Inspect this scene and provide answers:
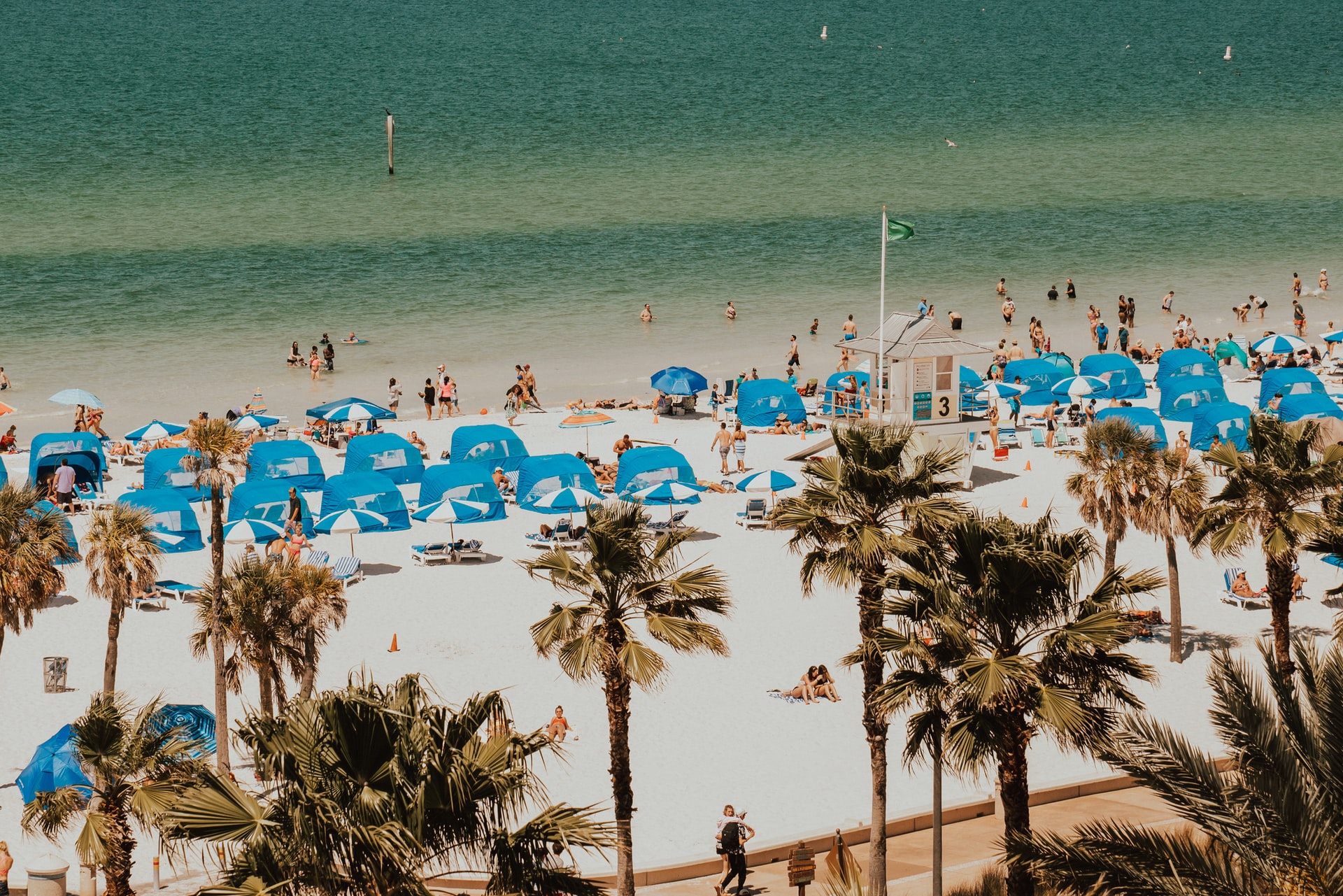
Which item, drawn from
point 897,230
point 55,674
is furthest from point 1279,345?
point 55,674

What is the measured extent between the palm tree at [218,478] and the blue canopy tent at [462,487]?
29.9 ft

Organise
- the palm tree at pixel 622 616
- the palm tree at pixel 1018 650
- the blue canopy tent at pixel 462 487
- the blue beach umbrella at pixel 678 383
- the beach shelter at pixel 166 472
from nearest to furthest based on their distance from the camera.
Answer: the palm tree at pixel 1018 650 → the palm tree at pixel 622 616 → the blue canopy tent at pixel 462 487 → the beach shelter at pixel 166 472 → the blue beach umbrella at pixel 678 383

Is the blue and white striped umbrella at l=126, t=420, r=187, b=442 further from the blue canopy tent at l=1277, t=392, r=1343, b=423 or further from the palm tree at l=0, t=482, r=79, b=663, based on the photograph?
the blue canopy tent at l=1277, t=392, r=1343, b=423

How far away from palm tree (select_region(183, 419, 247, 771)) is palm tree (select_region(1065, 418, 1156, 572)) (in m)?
12.0

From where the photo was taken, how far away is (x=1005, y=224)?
74.5 metres

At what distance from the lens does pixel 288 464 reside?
1220 inches

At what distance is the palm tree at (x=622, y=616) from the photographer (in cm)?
1348

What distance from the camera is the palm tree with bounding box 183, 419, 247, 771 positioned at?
1841cm

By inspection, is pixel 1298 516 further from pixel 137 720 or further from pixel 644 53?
pixel 644 53

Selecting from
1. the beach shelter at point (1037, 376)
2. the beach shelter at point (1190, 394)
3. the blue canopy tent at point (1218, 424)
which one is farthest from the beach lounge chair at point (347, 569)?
the beach shelter at point (1190, 394)

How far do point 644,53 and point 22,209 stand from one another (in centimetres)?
6906

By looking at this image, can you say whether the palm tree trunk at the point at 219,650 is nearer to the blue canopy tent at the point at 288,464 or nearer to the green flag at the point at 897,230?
the blue canopy tent at the point at 288,464

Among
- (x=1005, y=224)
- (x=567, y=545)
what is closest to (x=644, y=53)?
(x=1005, y=224)

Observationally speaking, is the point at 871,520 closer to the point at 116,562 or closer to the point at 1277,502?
the point at 1277,502
